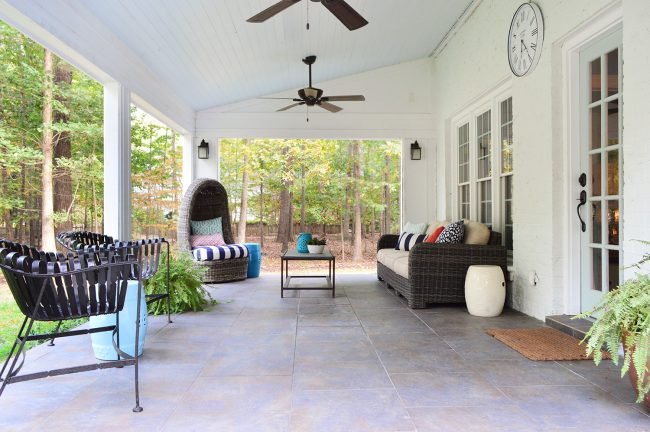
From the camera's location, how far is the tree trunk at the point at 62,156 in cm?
709

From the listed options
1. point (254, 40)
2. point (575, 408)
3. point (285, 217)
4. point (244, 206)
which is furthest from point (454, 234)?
point (244, 206)

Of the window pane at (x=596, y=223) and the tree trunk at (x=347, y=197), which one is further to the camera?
the tree trunk at (x=347, y=197)

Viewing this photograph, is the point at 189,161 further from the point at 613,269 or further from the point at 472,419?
the point at 472,419

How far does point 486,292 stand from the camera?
4.05 metres

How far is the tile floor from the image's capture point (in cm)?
193

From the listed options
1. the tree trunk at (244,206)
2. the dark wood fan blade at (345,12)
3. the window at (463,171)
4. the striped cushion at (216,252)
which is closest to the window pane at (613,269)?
the dark wood fan blade at (345,12)

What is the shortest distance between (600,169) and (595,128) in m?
0.32

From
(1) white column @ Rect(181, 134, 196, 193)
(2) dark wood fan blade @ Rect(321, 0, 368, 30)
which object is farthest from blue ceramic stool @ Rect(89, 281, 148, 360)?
(1) white column @ Rect(181, 134, 196, 193)

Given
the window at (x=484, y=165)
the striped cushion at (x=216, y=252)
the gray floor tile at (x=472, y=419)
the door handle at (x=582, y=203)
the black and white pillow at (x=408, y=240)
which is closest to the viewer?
the gray floor tile at (x=472, y=419)

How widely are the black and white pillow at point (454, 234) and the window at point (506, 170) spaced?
1.85ft

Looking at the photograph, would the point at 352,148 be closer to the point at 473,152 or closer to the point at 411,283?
the point at 473,152

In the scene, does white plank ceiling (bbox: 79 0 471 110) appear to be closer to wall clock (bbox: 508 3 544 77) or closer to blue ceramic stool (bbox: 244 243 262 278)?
wall clock (bbox: 508 3 544 77)

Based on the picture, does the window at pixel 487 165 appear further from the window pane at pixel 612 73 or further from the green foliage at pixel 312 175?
the green foliage at pixel 312 175

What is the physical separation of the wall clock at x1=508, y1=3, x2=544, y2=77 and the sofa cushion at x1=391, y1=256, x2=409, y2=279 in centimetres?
209
